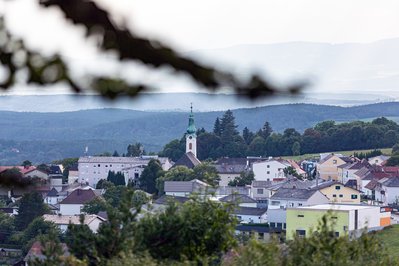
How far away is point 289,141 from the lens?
66.0 metres

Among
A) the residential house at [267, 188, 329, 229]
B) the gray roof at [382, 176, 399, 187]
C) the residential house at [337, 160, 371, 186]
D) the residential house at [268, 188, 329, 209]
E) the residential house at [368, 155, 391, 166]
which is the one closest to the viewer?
the residential house at [267, 188, 329, 229]

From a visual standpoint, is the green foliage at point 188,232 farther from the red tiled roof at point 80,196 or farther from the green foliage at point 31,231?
the red tiled roof at point 80,196

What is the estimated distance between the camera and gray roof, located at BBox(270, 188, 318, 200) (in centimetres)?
3759

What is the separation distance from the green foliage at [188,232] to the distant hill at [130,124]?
279 feet

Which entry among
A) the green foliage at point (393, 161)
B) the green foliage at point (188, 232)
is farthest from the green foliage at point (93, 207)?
the green foliage at point (188, 232)

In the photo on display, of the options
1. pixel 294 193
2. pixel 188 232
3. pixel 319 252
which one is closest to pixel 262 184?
pixel 294 193

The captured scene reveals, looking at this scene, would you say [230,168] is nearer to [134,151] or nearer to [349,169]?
[349,169]

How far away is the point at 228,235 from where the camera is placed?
26.5ft

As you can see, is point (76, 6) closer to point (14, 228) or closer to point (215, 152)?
point (14, 228)

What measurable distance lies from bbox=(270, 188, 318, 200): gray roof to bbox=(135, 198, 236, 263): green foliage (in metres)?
29.3

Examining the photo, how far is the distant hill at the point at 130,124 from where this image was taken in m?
104

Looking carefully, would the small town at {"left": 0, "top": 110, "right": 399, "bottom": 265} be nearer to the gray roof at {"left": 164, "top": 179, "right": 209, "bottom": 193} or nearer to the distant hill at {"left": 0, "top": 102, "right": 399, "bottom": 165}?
the gray roof at {"left": 164, "top": 179, "right": 209, "bottom": 193}

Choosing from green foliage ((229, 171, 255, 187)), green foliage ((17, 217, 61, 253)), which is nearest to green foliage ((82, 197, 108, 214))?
green foliage ((17, 217, 61, 253))

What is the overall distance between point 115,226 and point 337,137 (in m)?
58.2
